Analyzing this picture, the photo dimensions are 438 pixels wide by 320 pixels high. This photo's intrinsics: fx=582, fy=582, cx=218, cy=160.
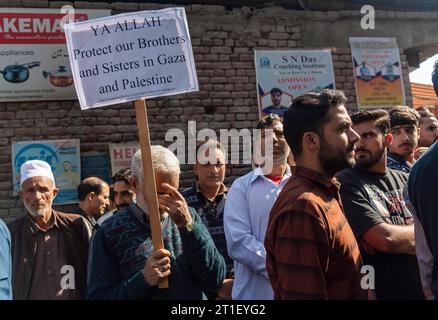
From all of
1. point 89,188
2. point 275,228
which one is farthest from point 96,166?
point 275,228

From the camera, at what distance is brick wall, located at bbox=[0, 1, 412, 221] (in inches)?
286

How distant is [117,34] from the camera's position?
3.01m

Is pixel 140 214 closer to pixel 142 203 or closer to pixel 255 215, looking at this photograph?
pixel 142 203

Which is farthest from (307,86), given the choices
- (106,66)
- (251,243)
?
(106,66)

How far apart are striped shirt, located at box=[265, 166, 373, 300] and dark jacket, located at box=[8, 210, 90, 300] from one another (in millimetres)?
1900

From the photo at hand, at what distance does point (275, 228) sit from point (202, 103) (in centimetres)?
555

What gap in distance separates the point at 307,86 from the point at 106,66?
563cm

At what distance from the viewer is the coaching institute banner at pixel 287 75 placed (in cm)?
807

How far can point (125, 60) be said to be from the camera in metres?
2.99

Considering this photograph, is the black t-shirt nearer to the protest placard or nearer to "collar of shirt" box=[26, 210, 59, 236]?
the protest placard

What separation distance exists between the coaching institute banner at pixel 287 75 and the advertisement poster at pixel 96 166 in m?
2.22

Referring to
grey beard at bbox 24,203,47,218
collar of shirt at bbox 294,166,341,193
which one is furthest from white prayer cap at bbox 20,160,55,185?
collar of shirt at bbox 294,166,341,193

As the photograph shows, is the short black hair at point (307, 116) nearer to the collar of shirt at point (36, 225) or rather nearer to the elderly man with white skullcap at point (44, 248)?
the elderly man with white skullcap at point (44, 248)
